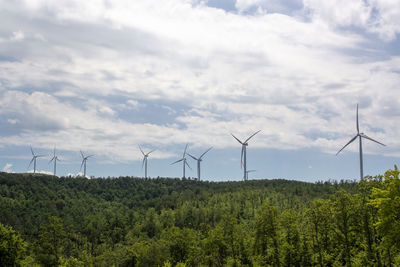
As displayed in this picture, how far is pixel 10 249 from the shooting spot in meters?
89.1

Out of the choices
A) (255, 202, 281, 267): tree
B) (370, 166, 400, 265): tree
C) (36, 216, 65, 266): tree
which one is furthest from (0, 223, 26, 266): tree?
(370, 166, 400, 265): tree

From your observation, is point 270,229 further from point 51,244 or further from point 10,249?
point 10,249

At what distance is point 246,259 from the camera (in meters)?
123

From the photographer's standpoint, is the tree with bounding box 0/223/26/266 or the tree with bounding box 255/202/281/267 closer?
the tree with bounding box 0/223/26/266

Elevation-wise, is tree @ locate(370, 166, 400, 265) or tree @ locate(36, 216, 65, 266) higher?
tree @ locate(370, 166, 400, 265)

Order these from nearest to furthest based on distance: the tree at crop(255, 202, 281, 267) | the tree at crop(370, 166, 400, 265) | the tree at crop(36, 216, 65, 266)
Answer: the tree at crop(370, 166, 400, 265), the tree at crop(255, 202, 281, 267), the tree at crop(36, 216, 65, 266)

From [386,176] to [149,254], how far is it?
84.8 metres

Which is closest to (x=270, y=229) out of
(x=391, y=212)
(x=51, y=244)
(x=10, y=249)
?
(x=391, y=212)

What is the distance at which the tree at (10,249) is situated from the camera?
88.1 metres

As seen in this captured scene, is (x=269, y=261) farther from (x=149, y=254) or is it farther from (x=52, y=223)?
(x=52, y=223)

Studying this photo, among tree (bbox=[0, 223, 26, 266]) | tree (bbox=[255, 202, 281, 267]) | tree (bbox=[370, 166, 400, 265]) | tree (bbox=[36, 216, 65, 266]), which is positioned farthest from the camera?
tree (bbox=[36, 216, 65, 266])

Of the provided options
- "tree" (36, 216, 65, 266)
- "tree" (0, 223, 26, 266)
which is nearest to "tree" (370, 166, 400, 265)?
"tree" (0, 223, 26, 266)

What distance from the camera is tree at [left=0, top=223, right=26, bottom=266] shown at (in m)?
88.1

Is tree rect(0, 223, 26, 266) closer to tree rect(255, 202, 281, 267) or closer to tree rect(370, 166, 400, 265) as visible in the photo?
tree rect(255, 202, 281, 267)
